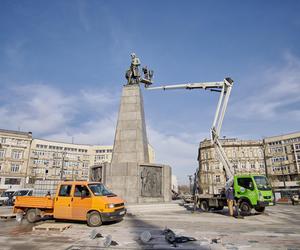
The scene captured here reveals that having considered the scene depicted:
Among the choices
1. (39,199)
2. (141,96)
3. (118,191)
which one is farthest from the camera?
(141,96)

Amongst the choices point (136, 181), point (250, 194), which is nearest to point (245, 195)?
point (250, 194)

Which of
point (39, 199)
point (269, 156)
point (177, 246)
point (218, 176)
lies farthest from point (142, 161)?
point (269, 156)

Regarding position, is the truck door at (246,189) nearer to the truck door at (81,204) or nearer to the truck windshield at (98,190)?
the truck windshield at (98,190)

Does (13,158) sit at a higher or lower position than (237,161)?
lower

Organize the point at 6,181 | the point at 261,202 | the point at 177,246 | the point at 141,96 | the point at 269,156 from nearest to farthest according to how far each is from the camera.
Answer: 1. the point at 177,246
2. the point at 261,202
3. the point at 141,96
4. the point at 6,181
5. the point at 269,156

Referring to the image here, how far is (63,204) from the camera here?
10898mm

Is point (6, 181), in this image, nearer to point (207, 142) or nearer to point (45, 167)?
point (45, 167)

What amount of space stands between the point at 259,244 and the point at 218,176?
61.2m

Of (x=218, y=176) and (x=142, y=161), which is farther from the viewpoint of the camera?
(x=218, y=176)

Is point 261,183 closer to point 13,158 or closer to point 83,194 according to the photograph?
point 83,194

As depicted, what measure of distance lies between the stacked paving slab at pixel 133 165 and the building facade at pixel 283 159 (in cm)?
4990

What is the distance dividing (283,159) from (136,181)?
58.0 meters

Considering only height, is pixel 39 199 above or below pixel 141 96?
below

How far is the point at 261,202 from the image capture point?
14.4 meters
